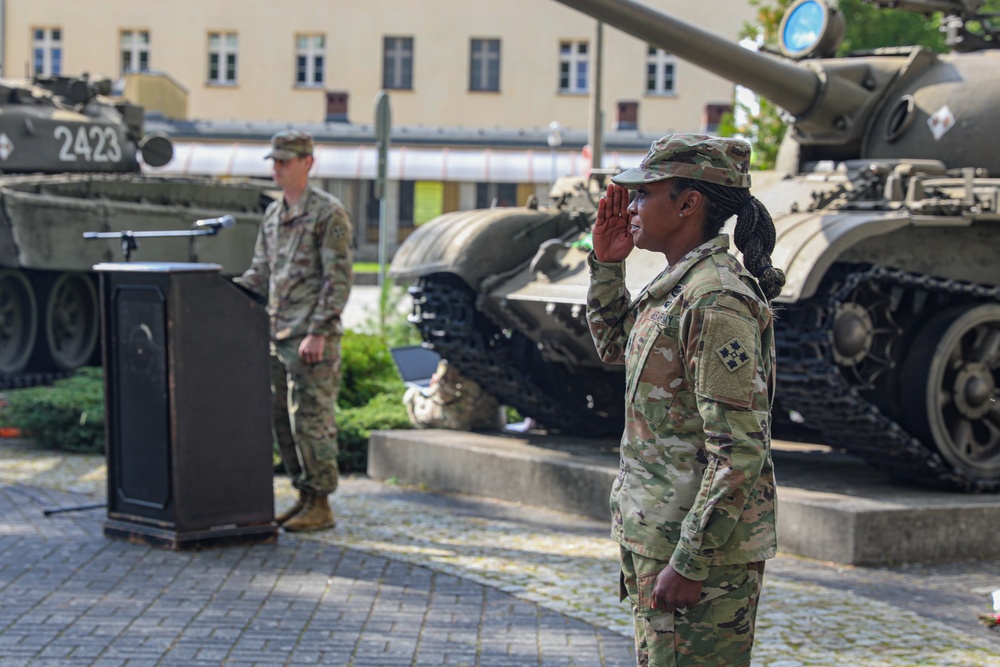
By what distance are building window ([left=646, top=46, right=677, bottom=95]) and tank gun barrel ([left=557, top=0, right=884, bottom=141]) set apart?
35.2m

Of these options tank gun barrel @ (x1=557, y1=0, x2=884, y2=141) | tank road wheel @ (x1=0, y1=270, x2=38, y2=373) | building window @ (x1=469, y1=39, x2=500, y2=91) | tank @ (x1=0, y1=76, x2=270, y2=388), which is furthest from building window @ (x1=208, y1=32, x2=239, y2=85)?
tank gun barrel @ (x1=557, y1=0, x2=884, y2=141)

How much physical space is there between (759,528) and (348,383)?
29.8ft

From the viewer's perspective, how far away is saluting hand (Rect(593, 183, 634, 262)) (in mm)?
3846

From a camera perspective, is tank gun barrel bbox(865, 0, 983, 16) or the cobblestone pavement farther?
tank gun barrel bbox(865, 0, 983, 16)

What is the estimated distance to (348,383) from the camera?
12.4m

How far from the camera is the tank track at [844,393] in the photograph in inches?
307

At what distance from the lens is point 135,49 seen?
44531mm

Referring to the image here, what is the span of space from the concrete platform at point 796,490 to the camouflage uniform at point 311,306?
1.57 metres

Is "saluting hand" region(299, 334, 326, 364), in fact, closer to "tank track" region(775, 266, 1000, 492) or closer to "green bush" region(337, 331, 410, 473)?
"tank track" region(775, 266, 1000, 492)

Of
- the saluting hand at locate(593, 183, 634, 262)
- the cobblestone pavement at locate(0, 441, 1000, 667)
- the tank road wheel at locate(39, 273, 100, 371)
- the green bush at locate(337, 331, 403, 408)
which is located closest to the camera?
the saluting hand at locate(593, 183, 634, 262)

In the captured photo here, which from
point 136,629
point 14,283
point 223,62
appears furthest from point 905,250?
point 223,62

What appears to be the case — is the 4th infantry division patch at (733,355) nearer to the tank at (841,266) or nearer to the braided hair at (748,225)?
the braided hair at (748,225)

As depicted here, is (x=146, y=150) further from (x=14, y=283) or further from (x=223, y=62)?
(x=223, y=62)

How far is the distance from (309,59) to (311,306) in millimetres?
37952
